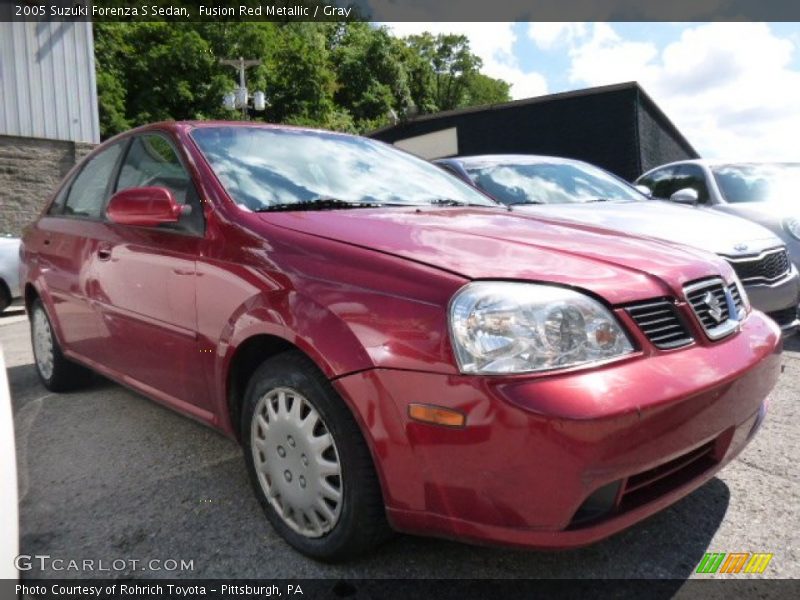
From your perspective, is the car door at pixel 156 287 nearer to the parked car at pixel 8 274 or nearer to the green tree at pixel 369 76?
the parked car at pixel 8 274

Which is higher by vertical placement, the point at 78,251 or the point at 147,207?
the point at 147,207

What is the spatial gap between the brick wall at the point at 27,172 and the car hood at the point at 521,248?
521 inches

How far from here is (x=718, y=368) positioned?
1.80 m

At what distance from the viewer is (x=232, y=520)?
228 cm

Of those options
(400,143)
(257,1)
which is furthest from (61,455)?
(257,1)

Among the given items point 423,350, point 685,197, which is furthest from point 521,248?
point 685,197

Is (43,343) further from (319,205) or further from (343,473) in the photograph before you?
(343,473)

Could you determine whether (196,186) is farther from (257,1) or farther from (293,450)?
(257,1)

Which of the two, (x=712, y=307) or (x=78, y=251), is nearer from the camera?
(x=712, y=307)

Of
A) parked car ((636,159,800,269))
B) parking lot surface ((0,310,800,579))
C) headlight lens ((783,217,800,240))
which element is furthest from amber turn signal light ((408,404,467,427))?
headlight lens ((783,217,800,240))

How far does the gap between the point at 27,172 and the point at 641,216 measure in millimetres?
13166

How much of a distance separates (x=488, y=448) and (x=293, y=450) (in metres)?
0.72

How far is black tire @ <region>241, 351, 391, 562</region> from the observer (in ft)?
5.85

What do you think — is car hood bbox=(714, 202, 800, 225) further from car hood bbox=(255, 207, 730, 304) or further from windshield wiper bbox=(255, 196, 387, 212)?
windshield wiper bbox=(255, 196, 387, 212)
